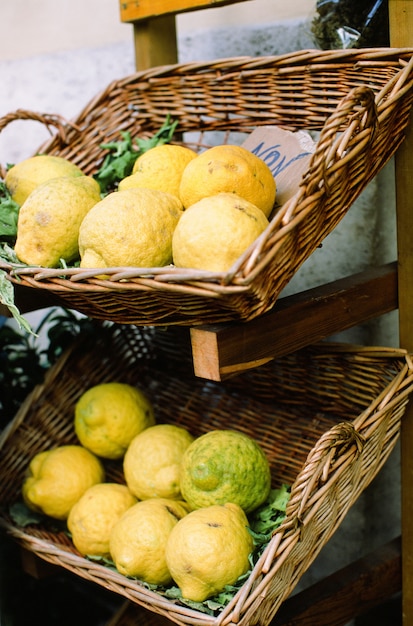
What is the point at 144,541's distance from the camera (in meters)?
1.13

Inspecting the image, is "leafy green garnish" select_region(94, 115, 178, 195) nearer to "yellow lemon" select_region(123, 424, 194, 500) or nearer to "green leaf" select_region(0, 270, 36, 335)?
"green leaf" select_region(0, 270, 36, 335)

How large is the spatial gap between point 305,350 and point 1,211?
0.61 metres

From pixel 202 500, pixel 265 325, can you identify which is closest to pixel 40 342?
pixel 202 500

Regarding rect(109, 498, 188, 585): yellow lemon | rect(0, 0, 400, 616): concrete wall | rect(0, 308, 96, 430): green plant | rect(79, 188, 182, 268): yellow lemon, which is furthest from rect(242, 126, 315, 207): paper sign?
rect(0, 308, 96, 430): green plant

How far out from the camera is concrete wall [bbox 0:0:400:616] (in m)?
1.62

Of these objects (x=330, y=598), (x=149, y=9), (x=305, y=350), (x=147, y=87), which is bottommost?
(x=330, y=598)

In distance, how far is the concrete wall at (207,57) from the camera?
5.32 ft

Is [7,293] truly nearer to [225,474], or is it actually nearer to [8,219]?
[8,219]

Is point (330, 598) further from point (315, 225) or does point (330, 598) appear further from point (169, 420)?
point (315, 225)

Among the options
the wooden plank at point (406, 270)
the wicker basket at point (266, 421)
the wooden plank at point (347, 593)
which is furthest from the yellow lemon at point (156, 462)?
the wooden plank at point (406, 270)

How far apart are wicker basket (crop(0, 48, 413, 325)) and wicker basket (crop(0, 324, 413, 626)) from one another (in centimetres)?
30

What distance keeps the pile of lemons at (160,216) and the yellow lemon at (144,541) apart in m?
0.43

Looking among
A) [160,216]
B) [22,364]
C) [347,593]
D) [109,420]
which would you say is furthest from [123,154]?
[347,593]

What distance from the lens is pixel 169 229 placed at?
1037mm
